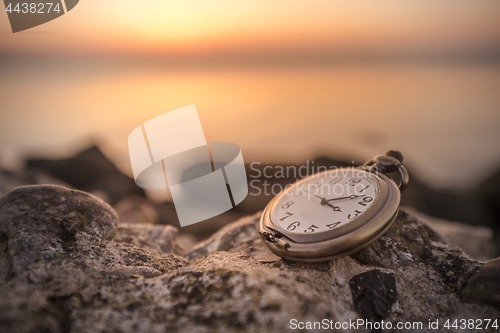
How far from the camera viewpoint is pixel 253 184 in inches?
184

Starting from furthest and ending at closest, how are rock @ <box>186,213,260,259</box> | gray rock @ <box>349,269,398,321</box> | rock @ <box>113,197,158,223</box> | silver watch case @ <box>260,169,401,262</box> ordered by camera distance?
1. rock @ <box>113,197,158,223</box>
2. rock @ <box>186,213,260,259</box>
3. silver watch case @ <box>260,169,401,262</box>
4. gray rock @ <box>349,269,398,321</box>

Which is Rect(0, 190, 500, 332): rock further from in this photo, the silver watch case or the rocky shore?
the silver watch case

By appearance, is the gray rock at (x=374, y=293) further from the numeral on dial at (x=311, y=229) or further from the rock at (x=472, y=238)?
the rock at (x=472, y=238)

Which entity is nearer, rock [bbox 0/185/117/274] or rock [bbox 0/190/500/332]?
rock [bbox 0/190/500/332]

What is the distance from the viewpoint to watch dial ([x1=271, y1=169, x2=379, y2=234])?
6.67 feet

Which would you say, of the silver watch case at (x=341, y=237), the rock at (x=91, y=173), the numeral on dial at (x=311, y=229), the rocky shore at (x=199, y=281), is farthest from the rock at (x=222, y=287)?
the rock at (x=91, y=173)

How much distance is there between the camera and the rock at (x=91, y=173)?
18.1ft

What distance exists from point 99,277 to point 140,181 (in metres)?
1.82

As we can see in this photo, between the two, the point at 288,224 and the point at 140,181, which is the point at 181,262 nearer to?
the point at 288,224

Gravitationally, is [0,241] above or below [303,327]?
above

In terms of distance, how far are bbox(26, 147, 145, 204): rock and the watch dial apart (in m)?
3.81

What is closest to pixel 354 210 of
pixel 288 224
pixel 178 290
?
pixel 288 224

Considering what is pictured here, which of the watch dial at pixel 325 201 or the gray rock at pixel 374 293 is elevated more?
the watch dial at pixel 325 201

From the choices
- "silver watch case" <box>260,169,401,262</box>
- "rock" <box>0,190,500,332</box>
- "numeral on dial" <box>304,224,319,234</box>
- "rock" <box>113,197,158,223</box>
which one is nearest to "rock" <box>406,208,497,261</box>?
"rock" <box>0,190,500,332</box>
